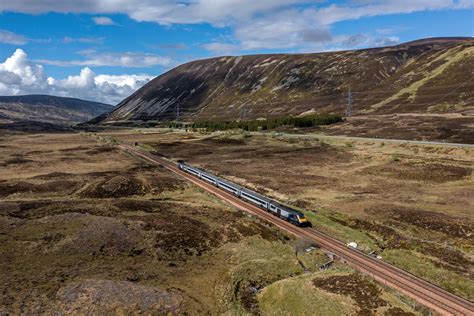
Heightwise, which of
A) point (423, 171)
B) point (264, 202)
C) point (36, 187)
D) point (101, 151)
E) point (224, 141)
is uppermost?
point (224, 141)

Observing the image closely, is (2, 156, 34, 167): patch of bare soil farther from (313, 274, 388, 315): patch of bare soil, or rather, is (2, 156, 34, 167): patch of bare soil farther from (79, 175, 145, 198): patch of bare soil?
(313, 274, 388, 315): patch of bare soil

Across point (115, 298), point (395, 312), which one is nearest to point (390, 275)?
point (395, 312)

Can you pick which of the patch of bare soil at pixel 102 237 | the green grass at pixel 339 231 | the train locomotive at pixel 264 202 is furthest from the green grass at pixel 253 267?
the patch of bare soil at pixel 102 237

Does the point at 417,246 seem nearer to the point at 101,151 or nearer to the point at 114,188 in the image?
the point at 114,188

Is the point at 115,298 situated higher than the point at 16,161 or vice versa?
the point at 16,161

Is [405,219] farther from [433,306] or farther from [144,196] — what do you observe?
[144,196]

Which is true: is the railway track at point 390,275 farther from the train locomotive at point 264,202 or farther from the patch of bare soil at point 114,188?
the patch of bare soil at point 114,188
